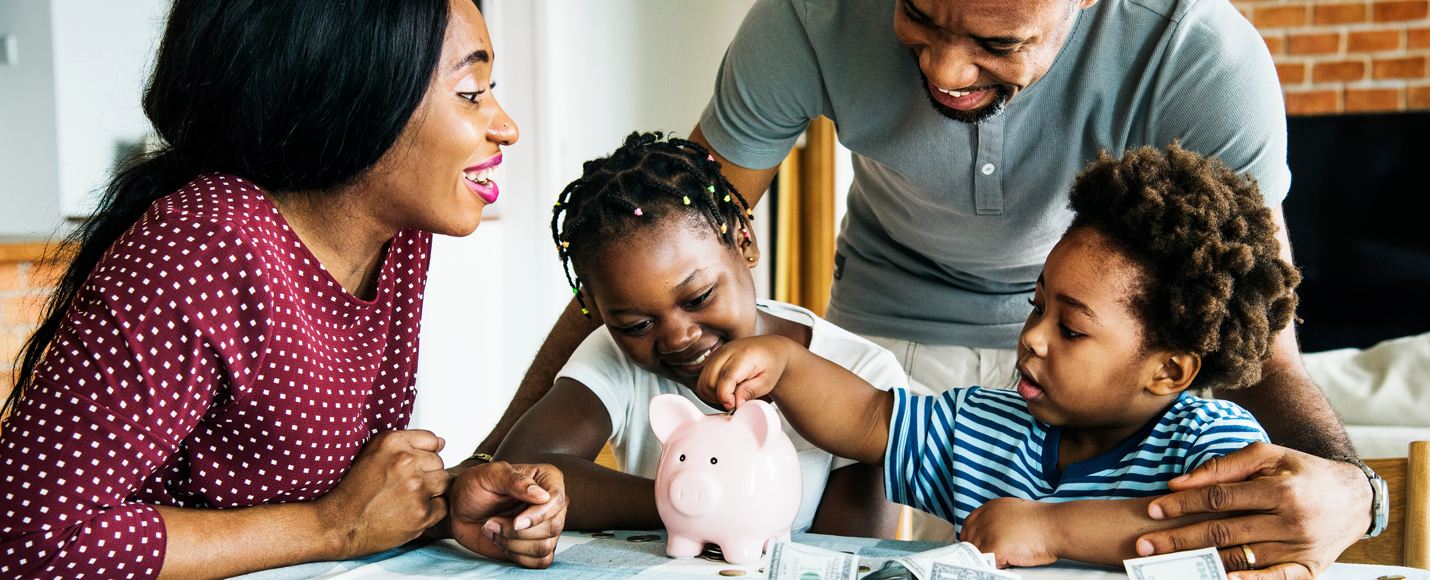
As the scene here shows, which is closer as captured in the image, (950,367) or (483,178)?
(483,178)

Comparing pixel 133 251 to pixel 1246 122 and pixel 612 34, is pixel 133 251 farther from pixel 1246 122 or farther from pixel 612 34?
pixel 612 34

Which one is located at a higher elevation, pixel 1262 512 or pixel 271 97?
pixel 271 97

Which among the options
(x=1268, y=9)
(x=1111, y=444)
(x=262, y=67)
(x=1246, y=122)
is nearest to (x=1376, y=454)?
(x=1246, y=122)

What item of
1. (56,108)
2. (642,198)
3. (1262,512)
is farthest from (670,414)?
(56,108)

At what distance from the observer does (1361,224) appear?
3916 mm

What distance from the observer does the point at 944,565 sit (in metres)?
0.81

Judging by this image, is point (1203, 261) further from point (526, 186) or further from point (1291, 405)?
point (526, 186)

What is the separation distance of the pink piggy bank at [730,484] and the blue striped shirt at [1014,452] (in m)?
0.21

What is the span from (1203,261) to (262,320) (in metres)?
0.87

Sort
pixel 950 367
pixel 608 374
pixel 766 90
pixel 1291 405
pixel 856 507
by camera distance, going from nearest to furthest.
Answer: pixel 1291 405 < pixel 856 507 < pixel 608 374 < pixel 766 90 < pixel 950 367

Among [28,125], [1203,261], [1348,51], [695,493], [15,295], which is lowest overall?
[695,493]

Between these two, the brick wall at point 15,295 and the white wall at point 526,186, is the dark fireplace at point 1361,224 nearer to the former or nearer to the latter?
the white wall at point 526,186

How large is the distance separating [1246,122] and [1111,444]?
0.45 metres

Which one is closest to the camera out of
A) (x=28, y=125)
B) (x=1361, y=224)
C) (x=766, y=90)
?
(x=766, y=90)
